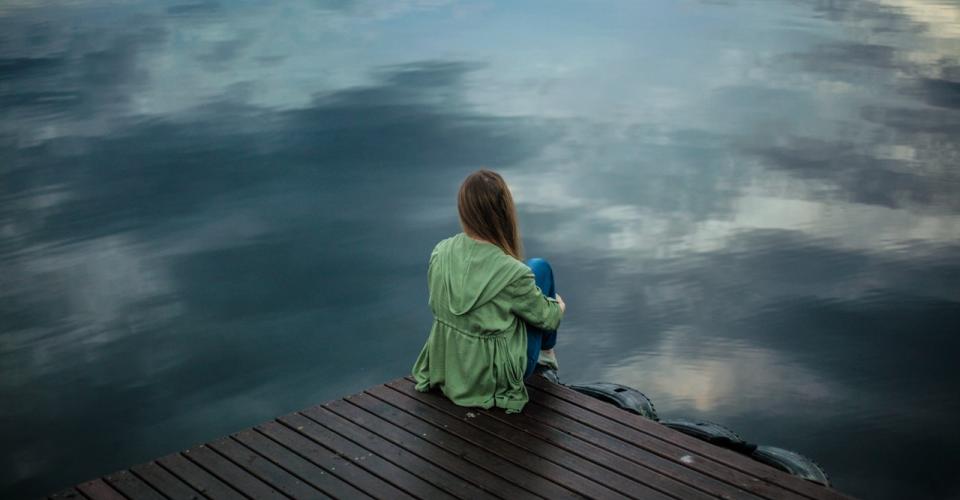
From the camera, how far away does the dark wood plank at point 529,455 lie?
135 inches

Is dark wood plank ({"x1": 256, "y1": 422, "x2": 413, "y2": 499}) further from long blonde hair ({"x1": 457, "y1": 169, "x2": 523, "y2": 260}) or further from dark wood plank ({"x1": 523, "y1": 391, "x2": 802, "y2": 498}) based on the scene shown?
long blonde hair ({"x1": 457, "y1": 169, "x2": 523, "y2": 260})

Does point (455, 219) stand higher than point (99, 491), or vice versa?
point (99, 491)

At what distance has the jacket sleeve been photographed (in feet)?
12.4

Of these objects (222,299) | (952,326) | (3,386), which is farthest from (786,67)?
(3,386)

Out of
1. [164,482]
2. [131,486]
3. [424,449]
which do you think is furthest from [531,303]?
[131,486]

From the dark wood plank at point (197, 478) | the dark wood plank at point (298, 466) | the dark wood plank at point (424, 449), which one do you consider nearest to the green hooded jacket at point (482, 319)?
the dark wood plank at point (424, 449)

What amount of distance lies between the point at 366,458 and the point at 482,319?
2.27ft

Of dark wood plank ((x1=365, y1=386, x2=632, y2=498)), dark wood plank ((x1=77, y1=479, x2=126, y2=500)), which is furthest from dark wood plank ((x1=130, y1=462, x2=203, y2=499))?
dark wood plank ((x1=365, y1=386, x2=632, y2=498))

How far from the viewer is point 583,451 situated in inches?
144

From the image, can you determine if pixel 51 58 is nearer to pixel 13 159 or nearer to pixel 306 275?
pixel 13 159

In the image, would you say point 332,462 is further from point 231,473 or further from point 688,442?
point 688,442

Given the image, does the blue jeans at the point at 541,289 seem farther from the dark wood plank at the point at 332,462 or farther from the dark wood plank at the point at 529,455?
the dark wood plank at the point at 332,462

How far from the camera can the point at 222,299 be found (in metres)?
7.62

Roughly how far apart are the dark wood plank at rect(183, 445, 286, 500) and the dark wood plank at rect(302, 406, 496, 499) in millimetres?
426
